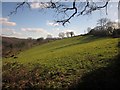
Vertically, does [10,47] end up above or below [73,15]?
below

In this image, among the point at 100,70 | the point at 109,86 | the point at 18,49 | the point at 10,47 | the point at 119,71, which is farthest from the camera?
the point at 18,49

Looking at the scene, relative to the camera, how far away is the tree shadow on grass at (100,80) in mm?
12024

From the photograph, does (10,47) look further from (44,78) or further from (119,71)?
(119,71)

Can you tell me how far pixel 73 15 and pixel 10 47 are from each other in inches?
1696

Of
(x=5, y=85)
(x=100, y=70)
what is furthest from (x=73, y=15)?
(x=5, y=85)

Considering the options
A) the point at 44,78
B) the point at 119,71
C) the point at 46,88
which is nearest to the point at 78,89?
the point at 46,88

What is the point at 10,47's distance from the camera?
2168 inches

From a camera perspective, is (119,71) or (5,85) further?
(5,85)

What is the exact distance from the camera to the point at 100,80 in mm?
12797

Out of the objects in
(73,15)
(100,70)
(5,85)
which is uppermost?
(73,15)

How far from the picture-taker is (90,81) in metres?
12.7

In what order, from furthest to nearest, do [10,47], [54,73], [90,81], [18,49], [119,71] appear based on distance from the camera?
[18,49] < [10,47] < [54,73] < [119,71] < [90,81]

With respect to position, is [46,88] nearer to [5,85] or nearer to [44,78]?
[44,78]

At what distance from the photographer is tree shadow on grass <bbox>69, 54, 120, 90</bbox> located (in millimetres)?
12024
